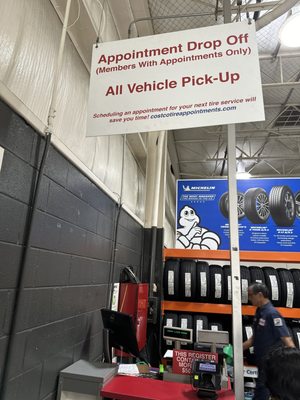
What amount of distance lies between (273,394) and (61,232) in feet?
4.26

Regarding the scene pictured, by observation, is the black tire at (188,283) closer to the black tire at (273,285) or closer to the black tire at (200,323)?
the black tire at (200,323)

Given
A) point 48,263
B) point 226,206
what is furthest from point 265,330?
point 226,206

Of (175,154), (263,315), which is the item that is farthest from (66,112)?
(175,154)

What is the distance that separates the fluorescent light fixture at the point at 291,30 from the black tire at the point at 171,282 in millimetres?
2947

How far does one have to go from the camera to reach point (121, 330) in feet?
6.54

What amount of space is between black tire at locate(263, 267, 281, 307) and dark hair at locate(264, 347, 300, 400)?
2.52m

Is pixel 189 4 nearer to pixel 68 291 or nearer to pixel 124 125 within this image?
pixel 124 125

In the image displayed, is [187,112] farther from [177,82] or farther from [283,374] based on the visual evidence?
[283,374]

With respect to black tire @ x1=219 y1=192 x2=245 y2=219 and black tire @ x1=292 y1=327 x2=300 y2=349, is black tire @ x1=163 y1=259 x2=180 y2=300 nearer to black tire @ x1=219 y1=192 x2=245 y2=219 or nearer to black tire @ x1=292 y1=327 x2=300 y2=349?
black tire @ x1=292 y1=327 x2=300 y2=349

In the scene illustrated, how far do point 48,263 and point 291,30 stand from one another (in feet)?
11.2

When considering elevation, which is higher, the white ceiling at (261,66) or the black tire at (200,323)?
the white ceiling at (261,66)

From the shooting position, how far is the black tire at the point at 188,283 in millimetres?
3586

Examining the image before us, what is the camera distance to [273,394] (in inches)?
42.7

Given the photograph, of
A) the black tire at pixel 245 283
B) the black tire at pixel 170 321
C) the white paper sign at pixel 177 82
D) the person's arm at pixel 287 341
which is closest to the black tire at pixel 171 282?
the black tire at pixel 170 321
